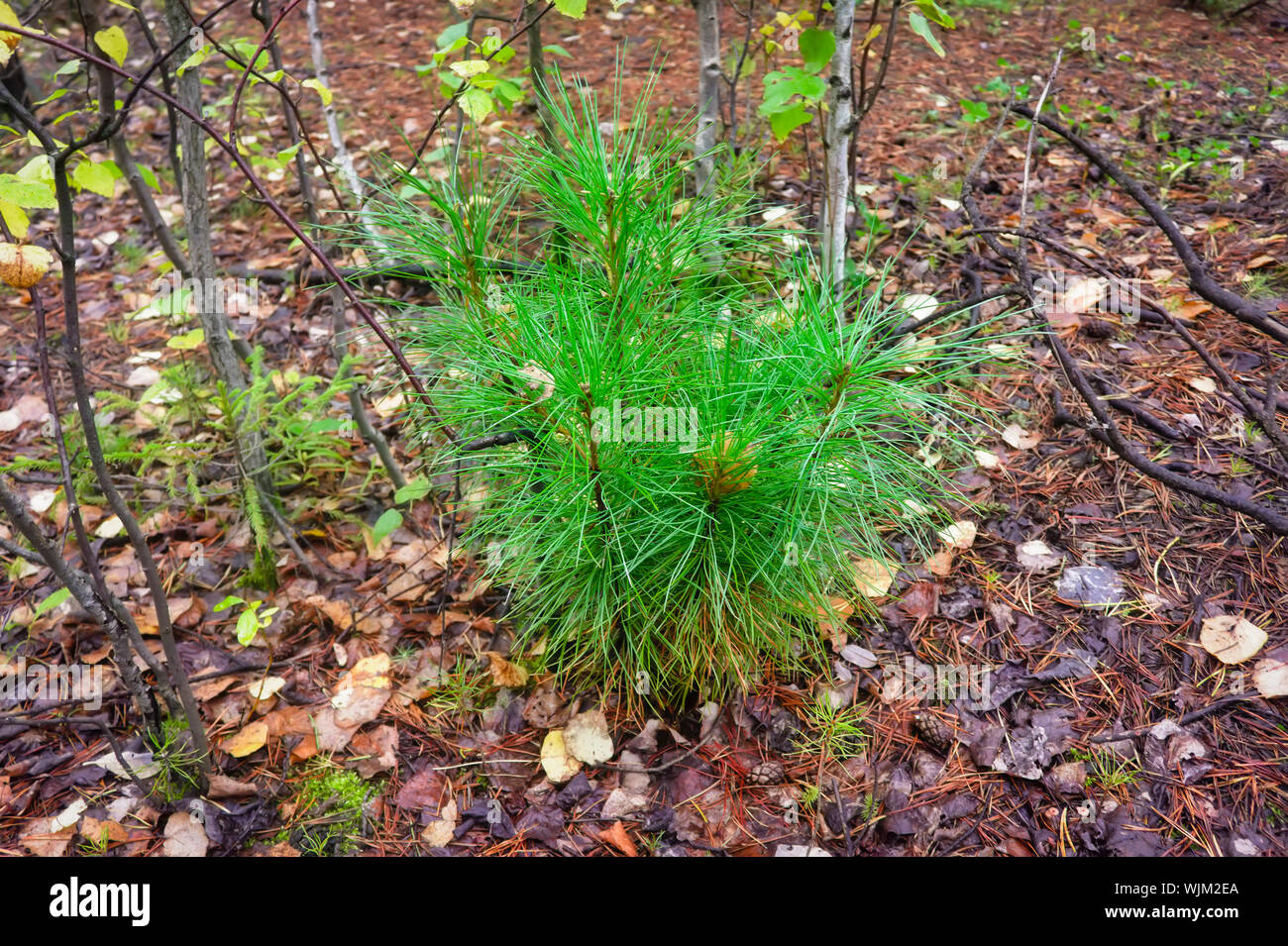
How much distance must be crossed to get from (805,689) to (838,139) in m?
1.40

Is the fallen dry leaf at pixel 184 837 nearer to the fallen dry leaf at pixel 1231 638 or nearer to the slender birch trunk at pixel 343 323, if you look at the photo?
the slender birch trunk at pixel 343 323

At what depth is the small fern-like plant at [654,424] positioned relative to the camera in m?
1.39

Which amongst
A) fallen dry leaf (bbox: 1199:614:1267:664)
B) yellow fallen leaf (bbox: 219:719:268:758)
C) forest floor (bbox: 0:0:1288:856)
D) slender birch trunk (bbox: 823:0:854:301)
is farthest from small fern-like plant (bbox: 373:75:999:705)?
fallen dry leaf (bbox: 1199:614:1267:664)

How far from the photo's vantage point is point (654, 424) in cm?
144

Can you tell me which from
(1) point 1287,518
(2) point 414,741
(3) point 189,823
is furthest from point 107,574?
(1) point 1287,518

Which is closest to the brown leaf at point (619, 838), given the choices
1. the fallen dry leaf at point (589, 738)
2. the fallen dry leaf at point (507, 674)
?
the fallen dry leaf at point (589, 738)

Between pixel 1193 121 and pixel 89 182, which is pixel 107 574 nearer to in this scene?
pixel 89 182

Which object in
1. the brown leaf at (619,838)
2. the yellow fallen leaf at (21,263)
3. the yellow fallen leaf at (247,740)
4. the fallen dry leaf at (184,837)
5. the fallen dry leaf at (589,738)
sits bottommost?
the fallen dry leaf at (184,837)

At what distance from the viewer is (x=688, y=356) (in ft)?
5.40

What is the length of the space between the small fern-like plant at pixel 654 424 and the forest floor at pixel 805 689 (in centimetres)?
22

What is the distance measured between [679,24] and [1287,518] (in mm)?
4142

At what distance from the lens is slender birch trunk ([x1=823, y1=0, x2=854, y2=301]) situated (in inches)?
75.2

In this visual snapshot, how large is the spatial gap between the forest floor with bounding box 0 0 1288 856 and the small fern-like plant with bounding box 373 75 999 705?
22cm

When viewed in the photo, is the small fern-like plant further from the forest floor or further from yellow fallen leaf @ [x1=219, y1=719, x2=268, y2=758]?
yellow fallen leaf @ [x1=219, y1=719, x2=268, y2=758]
